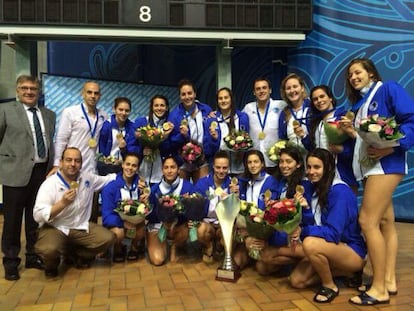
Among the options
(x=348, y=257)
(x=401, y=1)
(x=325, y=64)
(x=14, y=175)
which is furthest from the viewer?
(x=325, y=64)

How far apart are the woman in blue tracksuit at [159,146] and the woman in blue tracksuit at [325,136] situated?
1.57m

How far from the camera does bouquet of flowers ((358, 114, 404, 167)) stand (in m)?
2.85

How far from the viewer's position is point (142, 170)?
468 cm

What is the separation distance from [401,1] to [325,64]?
4.50 feet

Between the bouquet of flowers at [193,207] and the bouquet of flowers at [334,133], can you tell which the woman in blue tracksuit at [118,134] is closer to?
the bouquet of flowers at [193,207]

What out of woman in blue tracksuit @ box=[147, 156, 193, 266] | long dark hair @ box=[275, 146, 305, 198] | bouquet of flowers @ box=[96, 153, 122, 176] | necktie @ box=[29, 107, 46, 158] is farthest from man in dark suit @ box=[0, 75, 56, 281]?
long dark hair @ box=[275, 146, 305, 198]

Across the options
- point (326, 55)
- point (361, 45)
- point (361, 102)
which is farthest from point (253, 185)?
point (361, 45)

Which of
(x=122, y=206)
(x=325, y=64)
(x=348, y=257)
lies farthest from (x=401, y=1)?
(x=122, y=206)

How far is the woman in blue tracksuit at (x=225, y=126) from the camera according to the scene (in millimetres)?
4473

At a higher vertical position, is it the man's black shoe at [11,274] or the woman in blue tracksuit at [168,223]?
the woman in blue tracksuit at [168,223]

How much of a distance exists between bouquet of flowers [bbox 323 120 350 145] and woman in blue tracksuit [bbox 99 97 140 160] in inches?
81.1

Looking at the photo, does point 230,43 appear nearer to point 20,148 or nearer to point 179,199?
point 179,199

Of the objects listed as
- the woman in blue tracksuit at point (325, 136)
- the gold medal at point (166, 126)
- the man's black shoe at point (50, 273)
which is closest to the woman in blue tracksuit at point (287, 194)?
the woman in blue tracksuit at point (325, 136)

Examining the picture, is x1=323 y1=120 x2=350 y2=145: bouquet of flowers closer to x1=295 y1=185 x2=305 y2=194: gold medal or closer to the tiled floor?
x1=295 y1=185 x2=305 y2=194: gold medal
